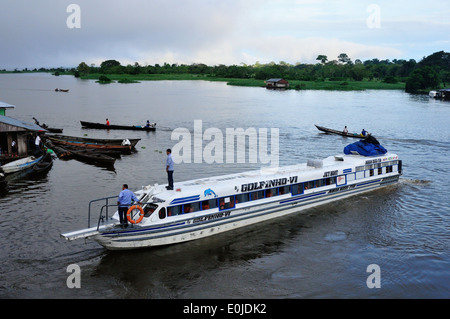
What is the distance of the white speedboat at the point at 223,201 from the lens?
18562 millimetres

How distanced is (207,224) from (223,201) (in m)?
1.43

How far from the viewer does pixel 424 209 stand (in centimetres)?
2683

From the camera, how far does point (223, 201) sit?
20.8m

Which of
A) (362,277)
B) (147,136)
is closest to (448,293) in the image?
(362,277)

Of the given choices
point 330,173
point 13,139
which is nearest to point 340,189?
point 330,173

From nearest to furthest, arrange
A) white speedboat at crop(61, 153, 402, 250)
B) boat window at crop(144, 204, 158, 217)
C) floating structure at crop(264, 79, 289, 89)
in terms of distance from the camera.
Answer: white speedboat at crop(61, 153, 402, 250) < boat window at crop(144, 204, 158, 217) < floating structure at crop(264, 79, 289, 89)

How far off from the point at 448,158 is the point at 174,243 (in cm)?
3511

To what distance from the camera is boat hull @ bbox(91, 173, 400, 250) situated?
18.4 meters

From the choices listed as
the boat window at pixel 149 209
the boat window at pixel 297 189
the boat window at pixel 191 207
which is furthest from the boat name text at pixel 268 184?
the boat window at pixel 149 209

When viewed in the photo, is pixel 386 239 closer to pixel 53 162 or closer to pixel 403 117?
pixel 53 162

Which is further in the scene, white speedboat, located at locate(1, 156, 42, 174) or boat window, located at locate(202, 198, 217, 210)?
white speedboat, located at locate(1, 156, 42, 174)

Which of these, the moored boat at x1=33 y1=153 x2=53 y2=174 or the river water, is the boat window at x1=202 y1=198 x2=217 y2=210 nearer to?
the river water

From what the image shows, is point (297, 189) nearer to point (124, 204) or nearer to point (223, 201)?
point (223, 201)

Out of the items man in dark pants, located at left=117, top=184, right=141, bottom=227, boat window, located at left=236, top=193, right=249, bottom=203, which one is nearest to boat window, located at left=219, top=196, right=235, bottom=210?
boat window, located at left=236, top=193, right=249, bottom=203
